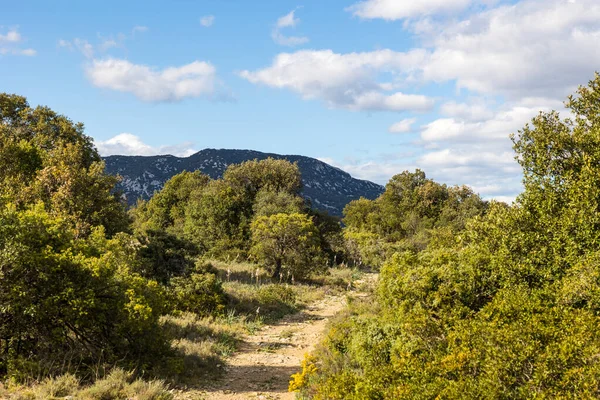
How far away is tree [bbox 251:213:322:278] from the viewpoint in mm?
29719

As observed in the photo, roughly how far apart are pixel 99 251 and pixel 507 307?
12.3m

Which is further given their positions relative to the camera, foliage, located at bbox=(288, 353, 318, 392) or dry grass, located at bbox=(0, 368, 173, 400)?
foliage, located at bbox=(288, 353, 318, 392)

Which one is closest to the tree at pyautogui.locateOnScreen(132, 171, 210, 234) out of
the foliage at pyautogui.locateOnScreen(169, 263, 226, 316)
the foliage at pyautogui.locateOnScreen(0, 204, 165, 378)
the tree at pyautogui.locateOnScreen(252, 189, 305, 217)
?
the tree at pyautogui.locateOnScreen(252, 189, 305, 217)

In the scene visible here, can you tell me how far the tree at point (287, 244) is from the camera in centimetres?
2972

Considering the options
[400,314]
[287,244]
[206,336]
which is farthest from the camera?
[287,244]

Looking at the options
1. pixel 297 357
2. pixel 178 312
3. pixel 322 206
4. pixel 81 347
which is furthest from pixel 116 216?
pixel 322 206

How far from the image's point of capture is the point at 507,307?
9.13 m

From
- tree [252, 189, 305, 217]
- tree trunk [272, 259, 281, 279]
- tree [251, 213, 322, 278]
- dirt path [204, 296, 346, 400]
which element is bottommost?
dirt path [204, 296, 346, 400]

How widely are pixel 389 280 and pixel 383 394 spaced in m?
6.01

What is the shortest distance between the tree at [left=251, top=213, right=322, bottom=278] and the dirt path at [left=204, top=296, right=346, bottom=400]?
22.9ft

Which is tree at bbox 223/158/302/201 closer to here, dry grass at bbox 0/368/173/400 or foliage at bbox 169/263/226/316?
foliage at bbox 169/263/226/316

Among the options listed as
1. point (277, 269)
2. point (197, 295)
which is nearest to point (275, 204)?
point (277, 269)

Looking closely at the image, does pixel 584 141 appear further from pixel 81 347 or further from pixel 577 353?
pixel 81 347

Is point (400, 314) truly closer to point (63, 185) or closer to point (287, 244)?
point (63, 185)
